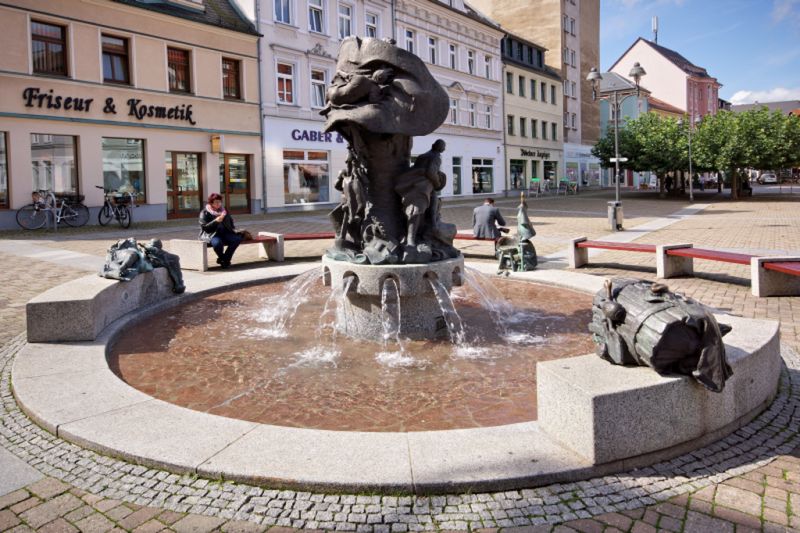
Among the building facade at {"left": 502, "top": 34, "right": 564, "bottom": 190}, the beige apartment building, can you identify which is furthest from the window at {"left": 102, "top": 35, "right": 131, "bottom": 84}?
the building facade at {"left": 502, "top": 34, "right": 564, "bottom": 190}

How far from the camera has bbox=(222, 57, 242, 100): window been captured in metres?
27.6

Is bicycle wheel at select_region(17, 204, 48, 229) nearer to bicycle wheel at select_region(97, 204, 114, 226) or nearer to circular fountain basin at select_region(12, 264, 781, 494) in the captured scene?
bicycle wheel at select_region(97, 204, 114, 226)

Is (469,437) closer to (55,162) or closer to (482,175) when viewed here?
(55,162)

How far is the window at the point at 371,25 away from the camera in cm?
3456

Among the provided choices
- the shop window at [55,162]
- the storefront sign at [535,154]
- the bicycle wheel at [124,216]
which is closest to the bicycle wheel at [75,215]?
the shop window at [55,162]

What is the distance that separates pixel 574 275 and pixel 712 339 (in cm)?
660

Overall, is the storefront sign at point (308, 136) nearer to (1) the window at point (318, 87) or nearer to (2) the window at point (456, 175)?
(1) the window at point (318, 87)

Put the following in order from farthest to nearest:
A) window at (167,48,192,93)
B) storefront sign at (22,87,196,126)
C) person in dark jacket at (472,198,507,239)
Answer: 1. window at (167,48,192,93)
2. storefront sign at (22,87,196,126)
3. person in dark jacket at (472,198,507,239)

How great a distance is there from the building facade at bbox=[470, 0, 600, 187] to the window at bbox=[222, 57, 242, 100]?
36.9 m

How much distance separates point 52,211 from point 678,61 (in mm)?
81823

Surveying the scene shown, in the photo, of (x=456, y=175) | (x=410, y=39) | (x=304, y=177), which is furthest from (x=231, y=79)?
(x=456, y=175)

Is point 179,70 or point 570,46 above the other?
point 570,46

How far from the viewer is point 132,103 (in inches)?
934

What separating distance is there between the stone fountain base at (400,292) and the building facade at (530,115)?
4213cm
